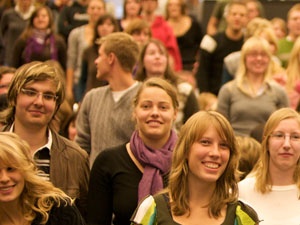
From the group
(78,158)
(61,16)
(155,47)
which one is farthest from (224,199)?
(61,16)

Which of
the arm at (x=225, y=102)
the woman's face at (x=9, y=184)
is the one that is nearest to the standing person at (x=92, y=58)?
the arm at (x=225, y=102)

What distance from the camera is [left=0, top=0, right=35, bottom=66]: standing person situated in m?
13.1

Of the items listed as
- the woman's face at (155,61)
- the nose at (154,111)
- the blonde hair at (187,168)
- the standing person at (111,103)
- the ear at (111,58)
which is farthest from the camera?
the woman's face at (155,61)

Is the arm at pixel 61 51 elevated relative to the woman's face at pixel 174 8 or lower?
lower

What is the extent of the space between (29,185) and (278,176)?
1636 millimetres

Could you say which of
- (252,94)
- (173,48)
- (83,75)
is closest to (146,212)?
(252,94)

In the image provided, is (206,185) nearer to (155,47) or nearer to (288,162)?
(288,162)

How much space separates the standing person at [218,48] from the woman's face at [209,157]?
5.78m

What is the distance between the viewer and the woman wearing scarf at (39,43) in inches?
447

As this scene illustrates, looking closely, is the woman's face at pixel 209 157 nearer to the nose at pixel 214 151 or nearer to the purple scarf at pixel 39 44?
the nose at pixel 214 151

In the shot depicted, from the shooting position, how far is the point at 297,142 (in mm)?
5879

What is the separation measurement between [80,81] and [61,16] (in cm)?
362

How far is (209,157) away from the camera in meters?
5.14

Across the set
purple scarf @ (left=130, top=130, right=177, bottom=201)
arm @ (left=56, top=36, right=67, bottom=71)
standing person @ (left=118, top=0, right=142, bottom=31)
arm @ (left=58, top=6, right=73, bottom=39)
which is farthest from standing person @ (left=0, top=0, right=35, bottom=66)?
purple scarf @ (left=130, top=130, right=177, bottom=201)
